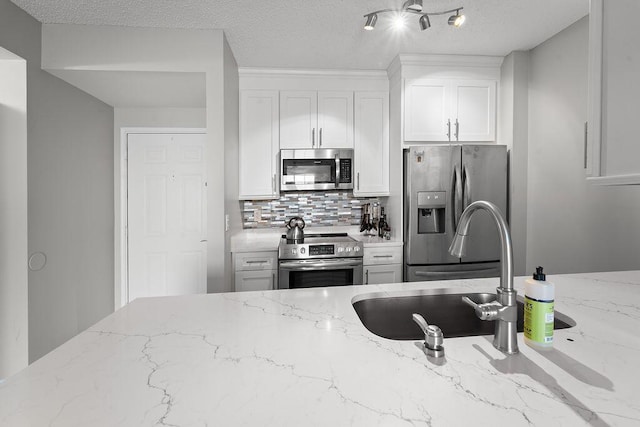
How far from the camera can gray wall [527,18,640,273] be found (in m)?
2.07

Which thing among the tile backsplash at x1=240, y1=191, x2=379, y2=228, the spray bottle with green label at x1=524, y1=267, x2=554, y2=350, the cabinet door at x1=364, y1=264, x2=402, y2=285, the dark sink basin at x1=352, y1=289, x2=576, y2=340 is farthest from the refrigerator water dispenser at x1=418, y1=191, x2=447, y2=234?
the spray bottle with green label at x1=524, y1=267, x2=554, y2=350

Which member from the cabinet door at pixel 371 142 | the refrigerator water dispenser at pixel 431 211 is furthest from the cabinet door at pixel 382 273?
the cabinet door at pixel 371 142

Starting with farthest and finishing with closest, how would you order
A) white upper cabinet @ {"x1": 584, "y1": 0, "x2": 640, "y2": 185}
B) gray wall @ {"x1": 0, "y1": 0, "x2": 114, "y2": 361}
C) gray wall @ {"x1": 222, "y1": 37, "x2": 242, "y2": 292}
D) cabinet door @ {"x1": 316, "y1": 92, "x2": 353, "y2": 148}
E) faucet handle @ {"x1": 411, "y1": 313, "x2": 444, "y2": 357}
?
1. cabinet door @ {"x1": 316, "y1": 92, "x2": 353, "y2": 148}
2. gray wall @ {"x1": 222, "y1": 37, "x2": 242, "y2": 292}
3. gray wall @ {"x1": 0, "y1": 0, "x2": 114, "y2": 361}
4. faucet handle @ {"x1": 411, "y1": 313, "x2": 444, "y2": 357}
5. white upper cabinet @ {"x1": 584, "y1": 0, "x2": 640, "y2": 185}

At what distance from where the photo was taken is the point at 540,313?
790 mm

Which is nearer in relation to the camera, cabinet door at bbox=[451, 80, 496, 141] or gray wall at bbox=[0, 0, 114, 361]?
gray wall at bbox=[0, 0, 114, 361]

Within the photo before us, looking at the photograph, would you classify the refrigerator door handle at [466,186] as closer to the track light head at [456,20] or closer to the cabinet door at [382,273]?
the cabinet door at [382,273]

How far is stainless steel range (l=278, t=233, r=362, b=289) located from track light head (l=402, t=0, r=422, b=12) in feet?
5.73

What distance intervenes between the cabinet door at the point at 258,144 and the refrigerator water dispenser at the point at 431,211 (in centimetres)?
142

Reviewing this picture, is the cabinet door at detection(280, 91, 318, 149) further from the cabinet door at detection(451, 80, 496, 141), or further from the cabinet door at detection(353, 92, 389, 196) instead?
the cabinet door at detection(451, 80, 496, 141)

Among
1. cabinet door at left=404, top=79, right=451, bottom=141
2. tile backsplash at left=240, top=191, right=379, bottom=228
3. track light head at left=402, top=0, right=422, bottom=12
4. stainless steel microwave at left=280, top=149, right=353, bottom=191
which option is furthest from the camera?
tile backsplash at left=240, top=191, right=379, bottom=228

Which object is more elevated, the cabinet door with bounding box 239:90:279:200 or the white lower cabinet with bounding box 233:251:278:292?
the cabinet door with bounding box 239:90:279:200

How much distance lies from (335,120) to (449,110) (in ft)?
3.56

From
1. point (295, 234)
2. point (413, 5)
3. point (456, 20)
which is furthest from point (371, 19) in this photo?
point (295, 234)

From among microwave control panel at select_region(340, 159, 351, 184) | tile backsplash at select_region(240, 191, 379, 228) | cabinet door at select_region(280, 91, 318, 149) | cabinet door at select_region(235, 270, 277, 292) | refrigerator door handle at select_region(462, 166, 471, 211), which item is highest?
cabinet door at select_region(280, 91, 318, 149)
